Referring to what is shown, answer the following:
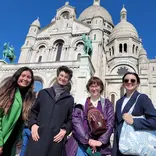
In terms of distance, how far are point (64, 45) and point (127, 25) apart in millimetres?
13229

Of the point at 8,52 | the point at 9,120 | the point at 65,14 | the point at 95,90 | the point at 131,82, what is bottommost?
the point at 9,120

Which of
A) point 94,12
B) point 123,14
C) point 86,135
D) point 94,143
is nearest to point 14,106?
point 86,135

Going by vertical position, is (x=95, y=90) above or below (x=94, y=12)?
below

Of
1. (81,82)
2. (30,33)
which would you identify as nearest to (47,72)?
(81,82)

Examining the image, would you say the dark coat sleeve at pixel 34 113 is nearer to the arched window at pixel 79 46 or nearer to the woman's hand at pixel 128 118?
the woman's hand at pixel 128 118

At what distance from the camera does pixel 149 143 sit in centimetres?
295

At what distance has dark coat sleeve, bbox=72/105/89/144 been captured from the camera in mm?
3508

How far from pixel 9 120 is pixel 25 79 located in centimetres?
89

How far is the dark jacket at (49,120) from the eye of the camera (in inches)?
130

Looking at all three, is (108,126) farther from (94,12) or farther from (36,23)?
(94,12)

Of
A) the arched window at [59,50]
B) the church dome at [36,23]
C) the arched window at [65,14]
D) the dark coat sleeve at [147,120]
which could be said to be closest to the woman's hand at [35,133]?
the dark coat sleeve at [147,120]

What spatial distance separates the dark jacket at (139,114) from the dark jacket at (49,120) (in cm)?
87

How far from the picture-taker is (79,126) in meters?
3.61

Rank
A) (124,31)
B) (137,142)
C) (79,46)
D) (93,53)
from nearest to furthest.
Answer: (137,142) < (93,53) < (79,46) < (124,31)
